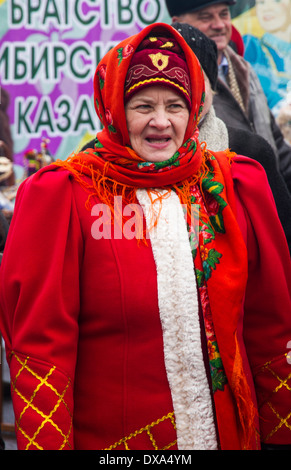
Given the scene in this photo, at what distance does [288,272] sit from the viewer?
→ 86.3 inches

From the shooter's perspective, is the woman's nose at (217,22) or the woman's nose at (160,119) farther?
the woman's nose at (217,22)

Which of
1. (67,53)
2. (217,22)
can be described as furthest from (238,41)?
(67,53)

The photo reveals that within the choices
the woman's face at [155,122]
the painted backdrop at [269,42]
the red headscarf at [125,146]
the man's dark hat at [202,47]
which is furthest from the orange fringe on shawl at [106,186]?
the painted backdrop at [269,42]

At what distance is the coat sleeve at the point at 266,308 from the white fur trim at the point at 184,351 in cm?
27

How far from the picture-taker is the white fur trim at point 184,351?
1.94 metres

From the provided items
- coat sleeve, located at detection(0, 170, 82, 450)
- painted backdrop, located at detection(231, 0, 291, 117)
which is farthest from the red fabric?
coat sleeve, located at detection(0, 170, 82, 450)

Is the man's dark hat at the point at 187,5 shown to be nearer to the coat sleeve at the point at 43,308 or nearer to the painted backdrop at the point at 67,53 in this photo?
the painted backdrop at the point at 67,53

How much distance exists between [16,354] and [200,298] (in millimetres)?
593

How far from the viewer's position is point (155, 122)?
2.03 metres

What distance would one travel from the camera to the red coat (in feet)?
6.21

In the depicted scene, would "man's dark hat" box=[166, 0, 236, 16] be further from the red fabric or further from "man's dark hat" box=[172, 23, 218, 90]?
"man's dark hat" box=[172, 23, 218, 90]
